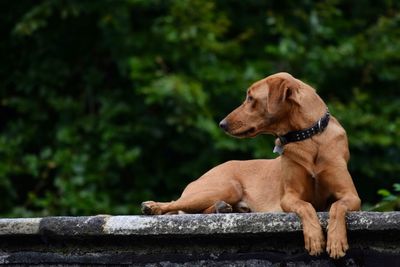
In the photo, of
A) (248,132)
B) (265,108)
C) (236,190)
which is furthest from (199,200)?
(265,108)

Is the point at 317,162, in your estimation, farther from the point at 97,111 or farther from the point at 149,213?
the point at 97,111

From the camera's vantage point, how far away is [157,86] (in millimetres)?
10250

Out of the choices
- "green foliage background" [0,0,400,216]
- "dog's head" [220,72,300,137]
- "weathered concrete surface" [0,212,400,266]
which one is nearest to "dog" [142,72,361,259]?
"dog's head" [220,72,300,137]

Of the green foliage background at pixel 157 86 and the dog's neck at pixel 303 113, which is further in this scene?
the green foliage background at pixel 157 86

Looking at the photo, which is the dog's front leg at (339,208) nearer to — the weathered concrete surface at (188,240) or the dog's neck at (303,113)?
the weathered concrete surface at (188,240)

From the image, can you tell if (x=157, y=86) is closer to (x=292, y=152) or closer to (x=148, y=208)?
(x=148, y=208)

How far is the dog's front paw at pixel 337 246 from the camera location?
4.33m

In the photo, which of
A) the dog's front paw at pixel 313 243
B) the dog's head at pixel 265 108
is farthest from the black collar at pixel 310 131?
the dog's front paw at pixel 313 243

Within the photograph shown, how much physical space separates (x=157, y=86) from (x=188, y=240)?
18.9 ft

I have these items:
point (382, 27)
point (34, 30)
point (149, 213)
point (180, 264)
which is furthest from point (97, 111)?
point (180, 264)

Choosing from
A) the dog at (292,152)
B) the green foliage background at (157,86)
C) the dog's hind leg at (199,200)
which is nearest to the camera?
the dog at (292,152)

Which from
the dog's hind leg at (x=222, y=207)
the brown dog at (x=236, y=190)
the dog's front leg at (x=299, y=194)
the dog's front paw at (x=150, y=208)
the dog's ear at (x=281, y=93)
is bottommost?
the brown dog at (x=236, y=190)

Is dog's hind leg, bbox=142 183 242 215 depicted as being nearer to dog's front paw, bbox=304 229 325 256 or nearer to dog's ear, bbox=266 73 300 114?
dog's ear, bbox=266 73 300 114

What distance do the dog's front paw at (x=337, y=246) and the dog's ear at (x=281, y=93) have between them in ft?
3.73
